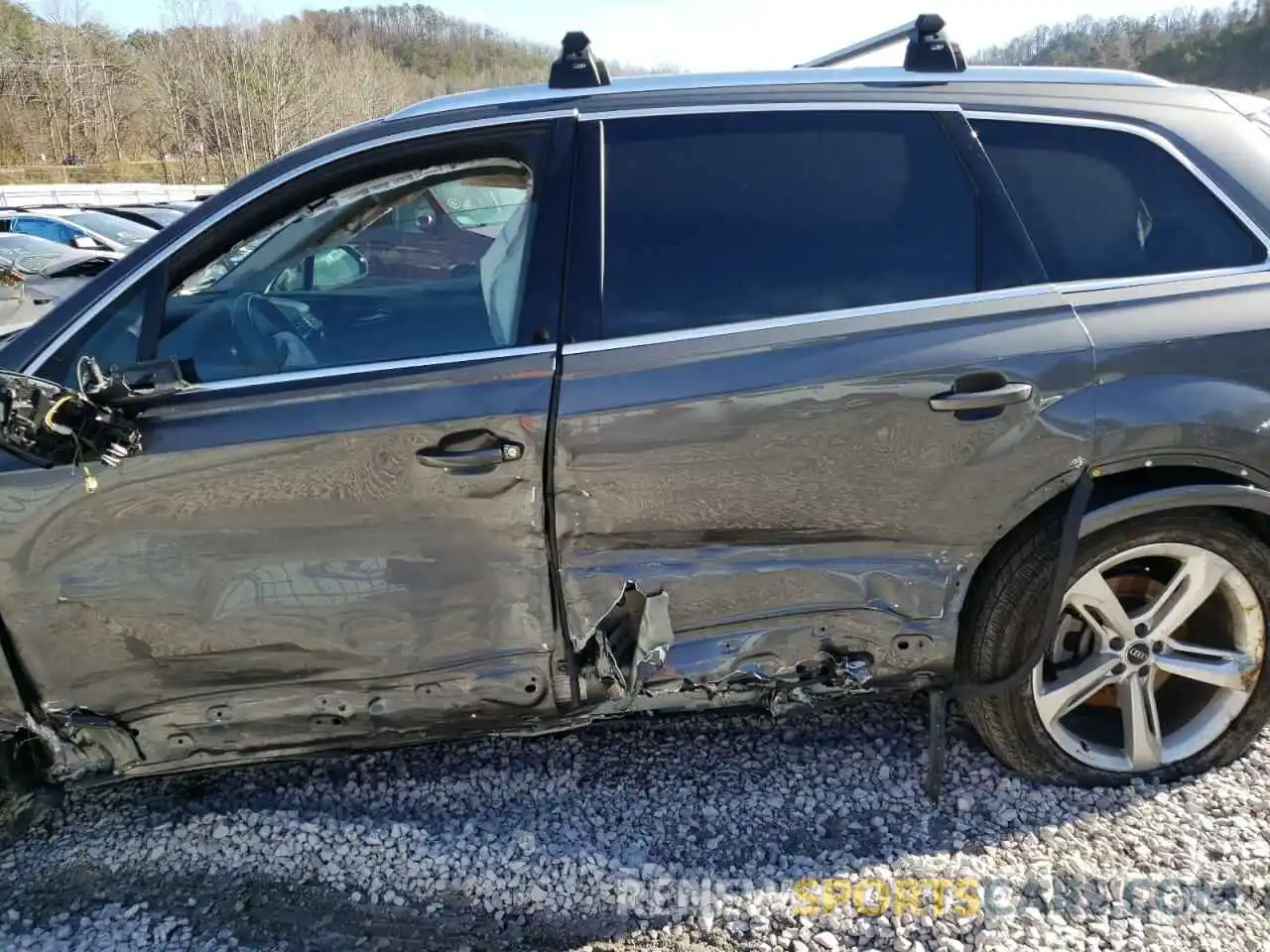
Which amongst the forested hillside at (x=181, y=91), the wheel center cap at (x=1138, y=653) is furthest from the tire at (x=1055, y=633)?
the forested hillside at (x=181, y=91)

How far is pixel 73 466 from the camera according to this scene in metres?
2.17

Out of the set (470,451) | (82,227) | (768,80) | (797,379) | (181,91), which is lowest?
(470,451)

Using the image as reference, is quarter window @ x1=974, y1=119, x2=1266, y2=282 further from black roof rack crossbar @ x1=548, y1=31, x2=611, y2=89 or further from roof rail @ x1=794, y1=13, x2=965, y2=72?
black roof rack crossbar @ x1=548, y1=31, x2=611, y2=89

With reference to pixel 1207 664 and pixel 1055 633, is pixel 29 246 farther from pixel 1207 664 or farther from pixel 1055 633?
pixel 1207 664

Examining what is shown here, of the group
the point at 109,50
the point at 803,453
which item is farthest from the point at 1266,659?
the point at 109,50

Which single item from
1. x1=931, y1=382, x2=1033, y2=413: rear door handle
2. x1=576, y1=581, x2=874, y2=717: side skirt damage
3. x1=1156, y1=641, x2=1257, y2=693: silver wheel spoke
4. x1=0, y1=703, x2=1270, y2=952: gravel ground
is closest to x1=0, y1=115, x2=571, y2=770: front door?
x1=576, y1=581, x2=874, y2=717: side skirt damage

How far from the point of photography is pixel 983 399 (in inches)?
88.9

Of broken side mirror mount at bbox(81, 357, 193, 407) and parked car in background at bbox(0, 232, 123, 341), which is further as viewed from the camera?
parked car in background at bbox(0, 232, 123, 341)

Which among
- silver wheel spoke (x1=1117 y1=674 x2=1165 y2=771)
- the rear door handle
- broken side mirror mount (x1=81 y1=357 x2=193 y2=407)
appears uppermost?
broken side mirror mount (x1=81 y1=357 x2=193 y2=407)

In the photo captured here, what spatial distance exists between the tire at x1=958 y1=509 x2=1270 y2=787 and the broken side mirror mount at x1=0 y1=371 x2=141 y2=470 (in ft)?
7.34

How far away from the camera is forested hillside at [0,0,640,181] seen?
5391cm

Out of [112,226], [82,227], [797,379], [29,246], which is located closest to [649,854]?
[797,379]

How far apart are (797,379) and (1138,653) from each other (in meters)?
1.31

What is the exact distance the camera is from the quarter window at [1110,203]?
2375 mm
